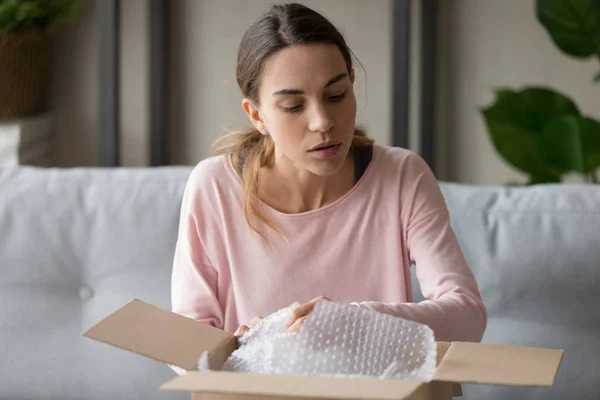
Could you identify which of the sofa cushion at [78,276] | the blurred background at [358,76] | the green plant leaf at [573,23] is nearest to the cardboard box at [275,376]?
the sofa cushion at [78,276]

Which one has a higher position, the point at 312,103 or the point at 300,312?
the point at 312,103

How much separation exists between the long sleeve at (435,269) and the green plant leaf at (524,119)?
88cm

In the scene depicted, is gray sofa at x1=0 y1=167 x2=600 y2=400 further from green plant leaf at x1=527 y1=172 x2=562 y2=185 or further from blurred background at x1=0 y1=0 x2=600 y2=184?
blurred background at x1=0 y1=0 x2=600 y2=184

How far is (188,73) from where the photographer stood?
9.32 ft

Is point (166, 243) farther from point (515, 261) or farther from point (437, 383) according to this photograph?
point (437, 383)

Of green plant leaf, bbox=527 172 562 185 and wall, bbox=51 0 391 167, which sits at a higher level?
wall, bbox=51 0 391 167

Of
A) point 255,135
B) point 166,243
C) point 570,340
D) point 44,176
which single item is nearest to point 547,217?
point 570,340

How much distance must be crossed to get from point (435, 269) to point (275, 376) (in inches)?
23.8

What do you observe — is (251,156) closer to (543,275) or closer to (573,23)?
(543,275)

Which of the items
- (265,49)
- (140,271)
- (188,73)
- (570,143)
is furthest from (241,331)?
(188,73)

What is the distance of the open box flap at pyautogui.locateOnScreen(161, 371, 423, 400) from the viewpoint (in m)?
0.77

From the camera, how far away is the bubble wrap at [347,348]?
0.97 metres

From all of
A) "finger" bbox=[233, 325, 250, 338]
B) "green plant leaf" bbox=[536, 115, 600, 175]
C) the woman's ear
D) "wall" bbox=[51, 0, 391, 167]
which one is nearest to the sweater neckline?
the woman's ear

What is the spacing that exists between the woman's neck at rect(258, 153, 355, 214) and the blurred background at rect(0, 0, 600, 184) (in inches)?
47.0
